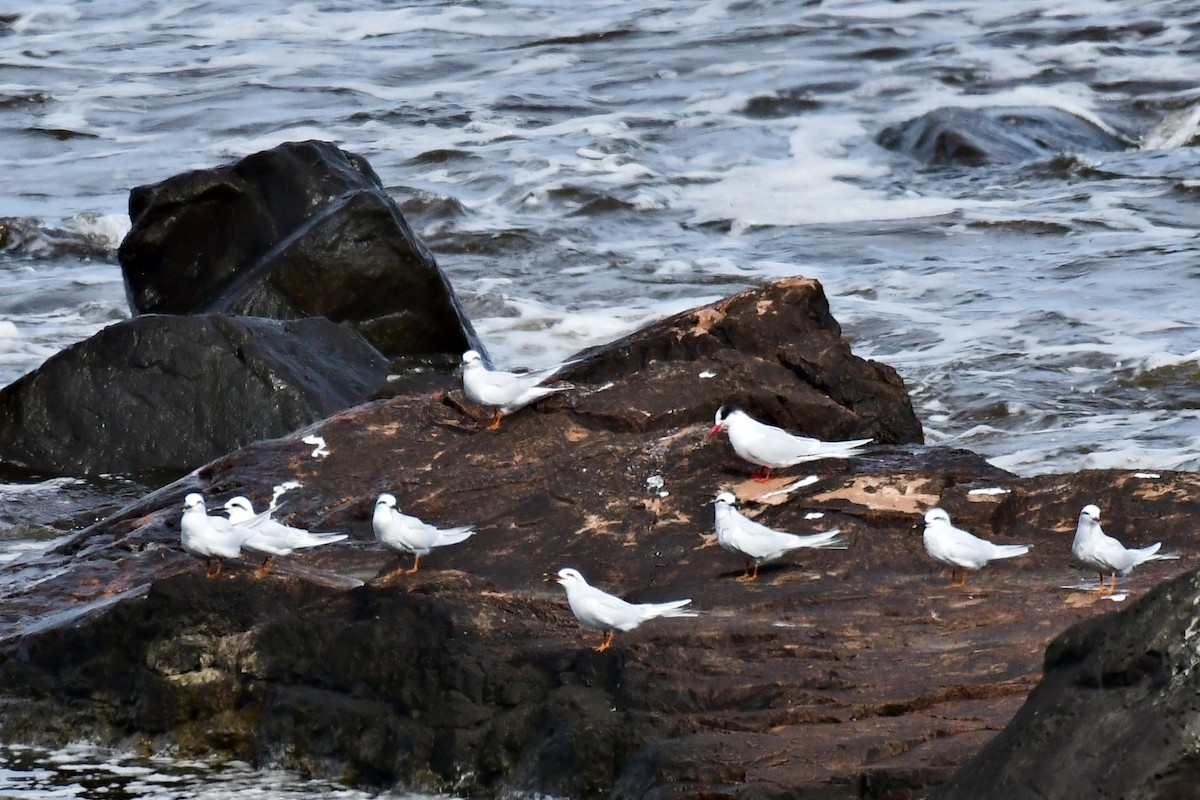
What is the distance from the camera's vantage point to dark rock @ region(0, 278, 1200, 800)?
212 inches

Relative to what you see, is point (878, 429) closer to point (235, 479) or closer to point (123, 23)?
point (235, 479)

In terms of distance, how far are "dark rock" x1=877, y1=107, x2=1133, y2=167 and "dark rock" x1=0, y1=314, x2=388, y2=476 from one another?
10.4m

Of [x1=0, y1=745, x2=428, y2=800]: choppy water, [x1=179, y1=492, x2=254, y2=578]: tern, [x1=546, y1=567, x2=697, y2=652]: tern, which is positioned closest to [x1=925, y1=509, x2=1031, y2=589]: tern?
[x1=546, y1=567, x2=697, y2=652]: tern

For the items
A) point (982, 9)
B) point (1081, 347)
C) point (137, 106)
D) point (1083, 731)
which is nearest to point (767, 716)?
point (1083, 731)

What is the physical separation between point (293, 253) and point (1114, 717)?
850cm

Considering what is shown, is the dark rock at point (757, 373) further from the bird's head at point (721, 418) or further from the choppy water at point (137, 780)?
the choppy water at point (137, 780)

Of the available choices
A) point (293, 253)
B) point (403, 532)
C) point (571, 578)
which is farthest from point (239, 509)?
point (293, 253)

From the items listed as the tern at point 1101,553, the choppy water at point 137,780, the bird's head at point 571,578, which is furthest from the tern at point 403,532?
the tern at point 1101,553

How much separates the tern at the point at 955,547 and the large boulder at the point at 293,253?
6061 millimetres

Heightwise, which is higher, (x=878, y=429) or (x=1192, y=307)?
(x=878, y=429)

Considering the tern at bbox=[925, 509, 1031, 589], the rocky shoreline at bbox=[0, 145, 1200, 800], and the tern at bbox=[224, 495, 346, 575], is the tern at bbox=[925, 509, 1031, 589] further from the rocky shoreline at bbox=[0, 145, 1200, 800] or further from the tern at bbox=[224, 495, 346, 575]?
the tern at bbox=[224, 495, 346, 575]

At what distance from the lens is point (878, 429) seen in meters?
8.46

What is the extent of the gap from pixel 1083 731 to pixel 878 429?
4.46 m

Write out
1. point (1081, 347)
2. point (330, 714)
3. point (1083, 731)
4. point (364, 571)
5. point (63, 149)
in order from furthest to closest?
point (63, 149) < point (1081, 347) < point (364, 571) < point (330, 714) < point (1083, 731)
